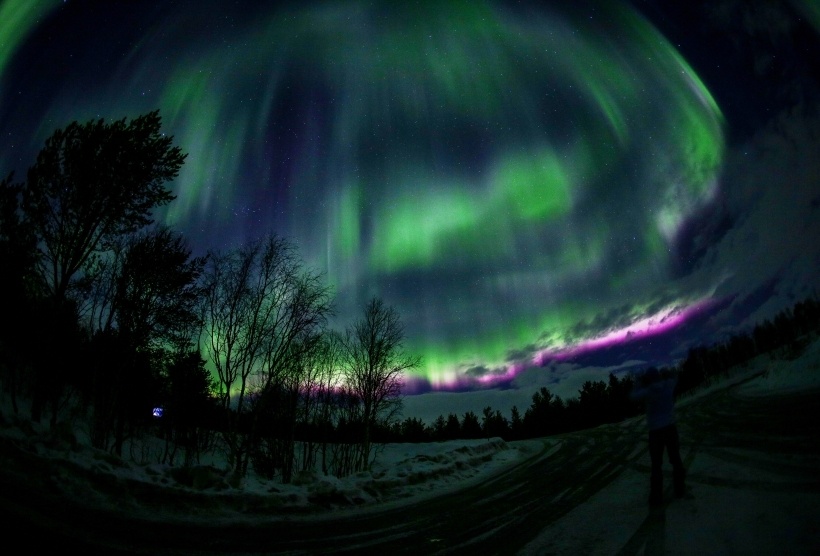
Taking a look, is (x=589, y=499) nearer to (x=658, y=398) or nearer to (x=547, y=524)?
(x=547, y=524)

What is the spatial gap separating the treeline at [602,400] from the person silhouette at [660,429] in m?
94.1

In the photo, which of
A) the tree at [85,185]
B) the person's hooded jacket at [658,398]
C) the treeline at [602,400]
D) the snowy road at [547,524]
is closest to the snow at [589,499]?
the snowy road at [547,524]

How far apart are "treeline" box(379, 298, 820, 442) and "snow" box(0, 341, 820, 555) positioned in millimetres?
89866

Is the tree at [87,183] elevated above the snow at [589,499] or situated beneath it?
elevated above

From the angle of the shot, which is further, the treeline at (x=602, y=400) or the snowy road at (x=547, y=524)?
the treeline at (x=602, y=400)

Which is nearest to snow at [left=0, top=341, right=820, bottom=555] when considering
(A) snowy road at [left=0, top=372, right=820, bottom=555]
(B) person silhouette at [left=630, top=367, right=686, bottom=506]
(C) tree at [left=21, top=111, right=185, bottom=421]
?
(A) snowy road at [left=0, top=372, right=820, bottom=555]

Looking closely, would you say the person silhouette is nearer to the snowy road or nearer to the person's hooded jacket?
the person's hooded jacket

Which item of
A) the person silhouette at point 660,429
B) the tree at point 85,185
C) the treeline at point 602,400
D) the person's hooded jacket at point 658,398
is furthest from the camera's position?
the treeline at point 602,400

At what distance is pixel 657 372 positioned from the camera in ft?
19.0

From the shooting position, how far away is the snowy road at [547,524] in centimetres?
376

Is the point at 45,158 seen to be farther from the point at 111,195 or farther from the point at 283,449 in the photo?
the point at 283,449

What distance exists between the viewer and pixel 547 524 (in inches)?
215

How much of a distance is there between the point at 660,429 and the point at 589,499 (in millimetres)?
2435

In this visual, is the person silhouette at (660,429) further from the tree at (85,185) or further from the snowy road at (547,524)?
the tree at (85,185)
